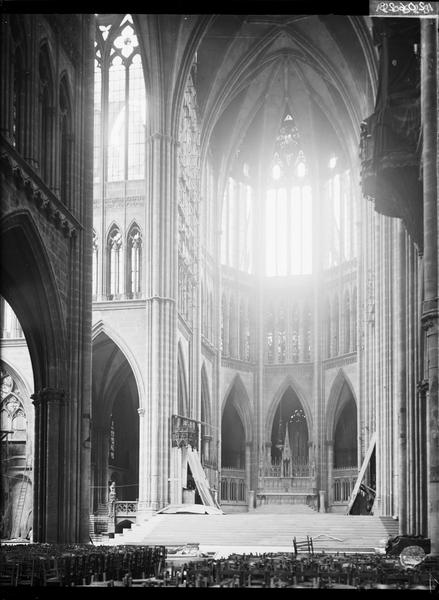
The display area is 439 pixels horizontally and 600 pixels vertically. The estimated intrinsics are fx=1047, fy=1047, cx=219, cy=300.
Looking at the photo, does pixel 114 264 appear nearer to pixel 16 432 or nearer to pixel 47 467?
pixel 16 432

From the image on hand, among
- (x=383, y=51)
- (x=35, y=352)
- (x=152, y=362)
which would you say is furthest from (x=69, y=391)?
(x=152, y=362)

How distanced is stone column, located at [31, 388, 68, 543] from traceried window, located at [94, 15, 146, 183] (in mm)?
21292

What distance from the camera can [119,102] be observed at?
A: 4934 centimetres

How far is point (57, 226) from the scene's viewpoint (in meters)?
29.3

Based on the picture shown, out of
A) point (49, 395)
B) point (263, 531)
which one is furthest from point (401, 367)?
point (49, 395)

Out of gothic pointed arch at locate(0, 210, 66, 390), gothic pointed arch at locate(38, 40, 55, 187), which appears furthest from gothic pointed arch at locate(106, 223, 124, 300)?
gothic pointed arch at locate(38, 40, 55, 187)

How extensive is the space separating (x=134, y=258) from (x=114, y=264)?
3.16ft

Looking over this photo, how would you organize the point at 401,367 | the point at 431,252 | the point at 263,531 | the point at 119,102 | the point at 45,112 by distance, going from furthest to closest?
the point at 119,102 → the point at 263,531 → the point at 401,367 → the point at 45,112 → the point at 431,252

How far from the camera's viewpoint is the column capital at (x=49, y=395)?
29234 mm

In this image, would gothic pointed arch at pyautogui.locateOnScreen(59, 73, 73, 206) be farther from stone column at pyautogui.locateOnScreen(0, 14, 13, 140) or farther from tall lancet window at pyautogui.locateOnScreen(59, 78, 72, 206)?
stone column at pyautogui.locateOnScreen(0, 14, 13, 140)

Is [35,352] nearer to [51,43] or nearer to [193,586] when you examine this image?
[51,43]

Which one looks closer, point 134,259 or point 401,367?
point 401,367

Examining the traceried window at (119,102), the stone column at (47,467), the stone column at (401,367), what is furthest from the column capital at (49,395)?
the traceried window at (119,102)

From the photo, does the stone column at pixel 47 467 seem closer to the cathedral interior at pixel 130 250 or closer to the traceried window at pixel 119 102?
the cathedral interior at pixel 130 250
